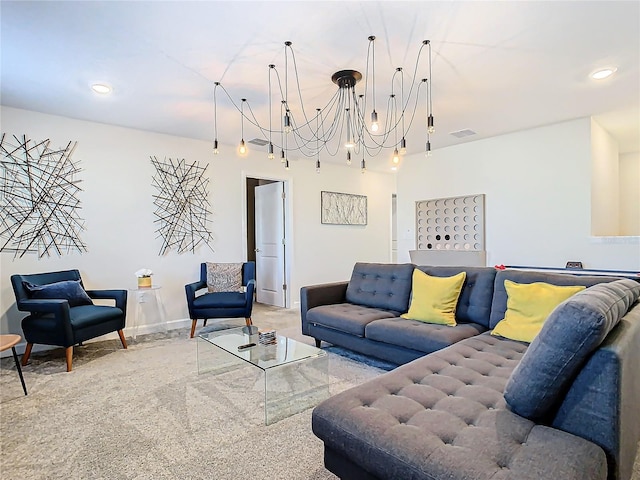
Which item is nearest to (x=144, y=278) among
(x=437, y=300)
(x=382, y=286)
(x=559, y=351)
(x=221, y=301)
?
(x=221, y=301)

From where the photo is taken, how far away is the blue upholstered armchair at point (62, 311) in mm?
3039

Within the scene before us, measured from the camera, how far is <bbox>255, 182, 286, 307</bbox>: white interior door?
584 centimetres

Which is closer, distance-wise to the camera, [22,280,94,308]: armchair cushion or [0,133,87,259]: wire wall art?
[22,280,94,308]: armchair cushion

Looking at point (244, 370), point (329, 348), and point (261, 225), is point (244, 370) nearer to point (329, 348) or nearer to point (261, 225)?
point (329, 348)

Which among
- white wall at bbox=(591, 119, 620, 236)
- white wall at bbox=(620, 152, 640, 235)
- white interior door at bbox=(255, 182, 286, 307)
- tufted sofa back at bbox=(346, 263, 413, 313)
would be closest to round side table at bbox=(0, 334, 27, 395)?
tufted sofa back at bbox=(346, 263, 413, 313)

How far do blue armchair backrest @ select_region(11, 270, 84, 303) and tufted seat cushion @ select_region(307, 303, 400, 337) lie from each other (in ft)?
8.22

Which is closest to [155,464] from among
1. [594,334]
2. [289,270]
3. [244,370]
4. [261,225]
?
[244,370]

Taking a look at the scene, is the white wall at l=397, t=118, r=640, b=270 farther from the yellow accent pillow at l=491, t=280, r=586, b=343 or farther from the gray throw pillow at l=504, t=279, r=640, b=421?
the gray throw pillow at l=504, t=279, r=640, b=421

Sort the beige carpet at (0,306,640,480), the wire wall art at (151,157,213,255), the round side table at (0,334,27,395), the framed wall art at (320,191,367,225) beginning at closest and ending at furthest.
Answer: the beige carpet at (0,306,640,480) < the round side table at (0,334,27,395) < the wire wall art at (151,157,213,255) < the framed wall art at (320,191,367,225)

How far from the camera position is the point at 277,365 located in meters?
2.32

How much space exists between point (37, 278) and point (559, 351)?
4208 millimetres

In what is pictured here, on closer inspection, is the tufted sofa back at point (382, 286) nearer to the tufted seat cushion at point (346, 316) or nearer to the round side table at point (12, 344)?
the tufted seat cushion at point (346, 316)

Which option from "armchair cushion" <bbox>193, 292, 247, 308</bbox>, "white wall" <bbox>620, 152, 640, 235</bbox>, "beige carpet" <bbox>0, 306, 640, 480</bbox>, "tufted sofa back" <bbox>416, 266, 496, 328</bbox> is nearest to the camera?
"beige carpet" <bbox>0, 306, 640, 480</bbox>

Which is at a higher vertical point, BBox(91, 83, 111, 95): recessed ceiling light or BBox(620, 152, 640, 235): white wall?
BBox(91, 83, 111, 95): recessed ceiling light
